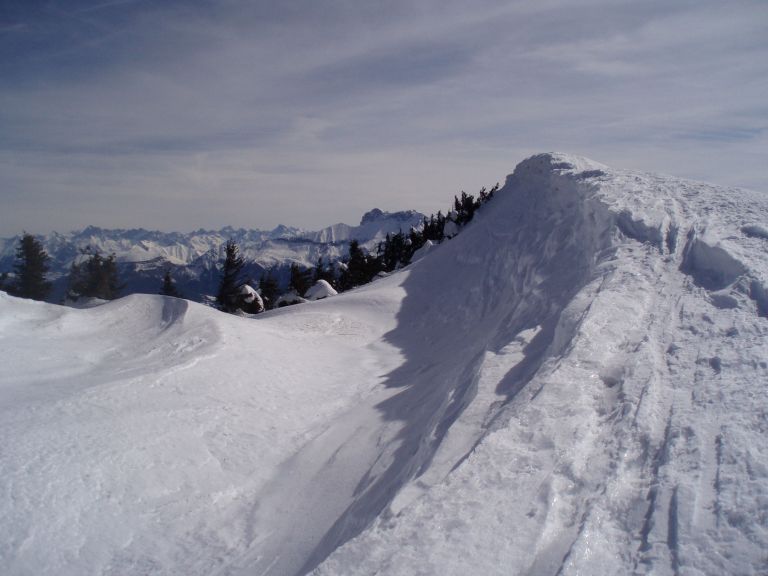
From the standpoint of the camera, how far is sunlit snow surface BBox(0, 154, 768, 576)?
12.1ft

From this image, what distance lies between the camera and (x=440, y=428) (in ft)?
19.9

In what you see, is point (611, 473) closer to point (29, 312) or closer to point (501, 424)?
point (501, 424)

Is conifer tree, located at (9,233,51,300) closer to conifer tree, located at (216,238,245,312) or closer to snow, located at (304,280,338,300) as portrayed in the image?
conifer tree, located at (216,238,245,312)

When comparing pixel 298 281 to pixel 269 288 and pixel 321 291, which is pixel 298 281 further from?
pixel 321 291

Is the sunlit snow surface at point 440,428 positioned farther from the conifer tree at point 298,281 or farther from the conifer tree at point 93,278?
the conifer tree at point 93,278

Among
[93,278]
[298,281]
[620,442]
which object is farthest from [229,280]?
[620,442]

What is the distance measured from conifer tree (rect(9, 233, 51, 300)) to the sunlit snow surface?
112 ft

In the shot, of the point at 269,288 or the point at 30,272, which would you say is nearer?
the point at 269,288

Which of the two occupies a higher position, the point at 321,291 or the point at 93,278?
the point at 321,291

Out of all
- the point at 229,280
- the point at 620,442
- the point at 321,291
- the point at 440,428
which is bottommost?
the point at 229,280

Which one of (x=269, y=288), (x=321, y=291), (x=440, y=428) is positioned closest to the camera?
(x=440, y=428)

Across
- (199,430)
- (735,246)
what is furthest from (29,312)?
(735,246)

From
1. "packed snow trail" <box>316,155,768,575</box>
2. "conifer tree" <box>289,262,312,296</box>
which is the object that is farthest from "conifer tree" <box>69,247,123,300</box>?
"packed snow trail" <box>316,155,768,575</box>

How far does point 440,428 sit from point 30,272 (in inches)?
1783
